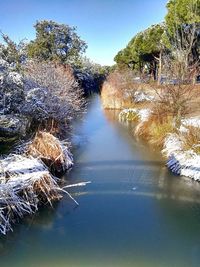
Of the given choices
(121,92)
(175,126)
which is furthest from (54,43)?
(175,126)

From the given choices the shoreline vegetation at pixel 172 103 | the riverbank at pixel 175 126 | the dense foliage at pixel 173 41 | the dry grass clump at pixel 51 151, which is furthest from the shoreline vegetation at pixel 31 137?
the dense foliage at pixel 173 41

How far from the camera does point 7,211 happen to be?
5.46 m

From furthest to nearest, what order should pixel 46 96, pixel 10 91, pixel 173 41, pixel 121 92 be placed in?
1. pixel 173 41
2. pixel 121 92
3. pixel 46 96
4. pixel 10 91

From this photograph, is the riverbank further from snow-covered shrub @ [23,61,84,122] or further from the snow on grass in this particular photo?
snow-covered shrub @ [23,61,84,122]

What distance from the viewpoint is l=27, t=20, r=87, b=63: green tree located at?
26547 millimetres

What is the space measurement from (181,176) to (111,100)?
11873mm

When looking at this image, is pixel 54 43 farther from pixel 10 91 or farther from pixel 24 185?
pixel 24 185

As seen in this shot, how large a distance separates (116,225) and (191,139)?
12.5 ft

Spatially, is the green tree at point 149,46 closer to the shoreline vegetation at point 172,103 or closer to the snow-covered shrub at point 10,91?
the shoreline vegetation at point 172,103

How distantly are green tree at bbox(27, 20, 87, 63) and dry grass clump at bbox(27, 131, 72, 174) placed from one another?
1927 centimetres

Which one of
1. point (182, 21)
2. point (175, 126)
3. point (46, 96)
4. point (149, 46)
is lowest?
point (175, 126)

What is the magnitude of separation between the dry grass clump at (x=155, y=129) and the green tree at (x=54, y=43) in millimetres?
16472

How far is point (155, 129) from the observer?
35.0 ft

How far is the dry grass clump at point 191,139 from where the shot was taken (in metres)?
7.94
